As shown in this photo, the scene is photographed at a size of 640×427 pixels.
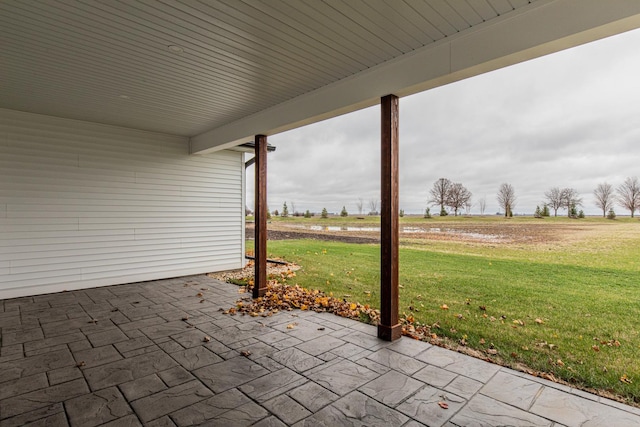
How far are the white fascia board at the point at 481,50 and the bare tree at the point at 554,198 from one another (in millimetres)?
3337

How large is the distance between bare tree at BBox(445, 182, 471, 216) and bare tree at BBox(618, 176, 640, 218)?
2.75 m

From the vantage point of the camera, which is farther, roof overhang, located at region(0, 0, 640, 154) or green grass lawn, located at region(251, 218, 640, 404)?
green grass lawn, located at region(251, 218, 640, 404)

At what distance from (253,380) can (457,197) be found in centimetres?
580

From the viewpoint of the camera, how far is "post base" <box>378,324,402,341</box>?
318 centimetres

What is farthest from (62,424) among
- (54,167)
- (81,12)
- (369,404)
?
(54,167)

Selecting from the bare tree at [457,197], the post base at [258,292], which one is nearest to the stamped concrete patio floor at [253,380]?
the post base at [258,292]

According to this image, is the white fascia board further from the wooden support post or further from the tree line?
the tree line

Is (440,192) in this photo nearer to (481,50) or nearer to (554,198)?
(554,198)

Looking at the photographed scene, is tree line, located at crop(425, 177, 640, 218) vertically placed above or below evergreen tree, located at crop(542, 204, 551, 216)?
above

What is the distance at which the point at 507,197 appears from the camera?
231 inches

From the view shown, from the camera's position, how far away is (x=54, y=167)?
5078mm

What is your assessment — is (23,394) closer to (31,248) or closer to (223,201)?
(31,248)

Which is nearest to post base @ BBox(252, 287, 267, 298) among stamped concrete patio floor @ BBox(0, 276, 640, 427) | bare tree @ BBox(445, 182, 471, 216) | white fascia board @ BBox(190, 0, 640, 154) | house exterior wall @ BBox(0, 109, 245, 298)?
stamped concrete patio floor @ BBox(0, 276, 640, 427)

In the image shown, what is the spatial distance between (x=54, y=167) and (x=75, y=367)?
389 centimetres
